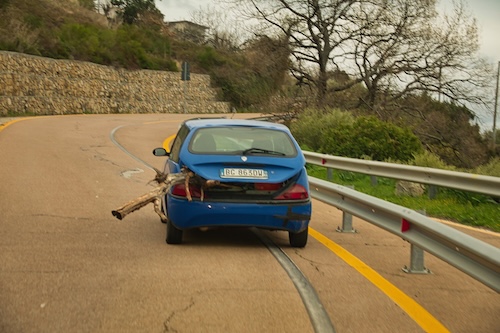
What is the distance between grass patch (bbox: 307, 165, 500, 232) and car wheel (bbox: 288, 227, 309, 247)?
3.77 m

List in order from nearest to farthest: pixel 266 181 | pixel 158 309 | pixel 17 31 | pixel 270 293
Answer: pixel 158 309
pixel 270 293
pixel 266 181
pixel 17 31

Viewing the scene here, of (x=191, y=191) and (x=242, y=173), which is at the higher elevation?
(x=242, y=173)

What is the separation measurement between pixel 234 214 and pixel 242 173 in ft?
1.45

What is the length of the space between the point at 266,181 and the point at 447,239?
2479 millimetres

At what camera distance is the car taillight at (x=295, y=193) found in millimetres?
7879

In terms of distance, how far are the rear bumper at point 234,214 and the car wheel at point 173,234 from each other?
0.46 feet

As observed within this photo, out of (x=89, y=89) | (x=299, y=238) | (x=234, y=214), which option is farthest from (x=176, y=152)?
(x=89, y=89)

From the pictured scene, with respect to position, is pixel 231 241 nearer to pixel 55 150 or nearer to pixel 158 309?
pixel 158 309

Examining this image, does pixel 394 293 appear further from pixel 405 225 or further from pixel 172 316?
pixel 172 316

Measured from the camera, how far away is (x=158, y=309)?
18.0 feet

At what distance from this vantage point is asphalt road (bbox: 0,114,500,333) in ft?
17.4

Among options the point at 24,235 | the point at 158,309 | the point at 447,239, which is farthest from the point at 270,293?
the point at 24,235

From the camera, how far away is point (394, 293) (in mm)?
6355

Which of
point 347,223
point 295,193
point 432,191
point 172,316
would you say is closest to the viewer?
point 172,316
